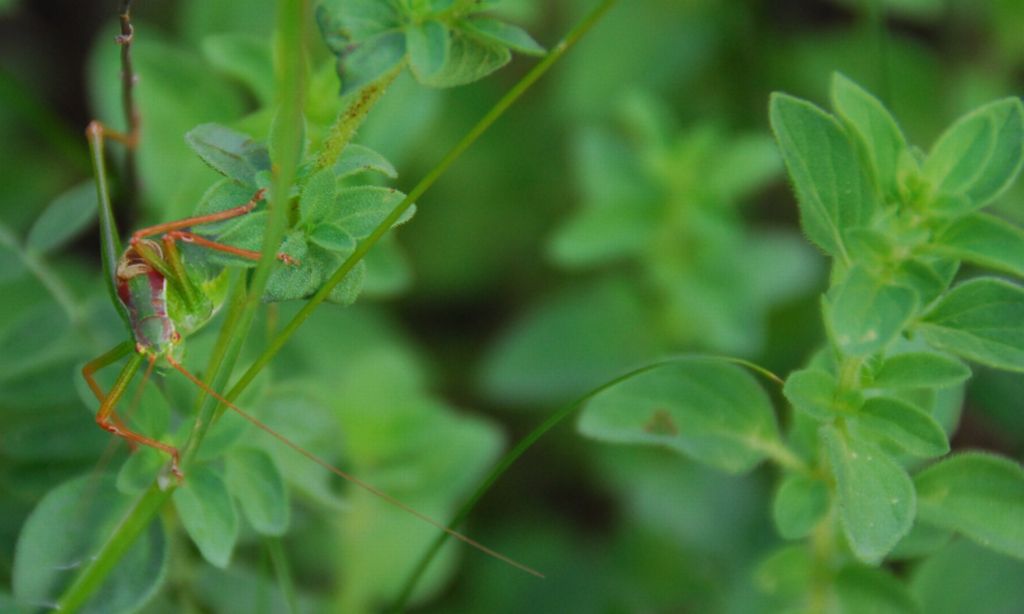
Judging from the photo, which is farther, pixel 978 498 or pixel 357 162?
pixel 978 498

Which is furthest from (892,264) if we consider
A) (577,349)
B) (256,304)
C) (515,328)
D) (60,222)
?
(515,328)

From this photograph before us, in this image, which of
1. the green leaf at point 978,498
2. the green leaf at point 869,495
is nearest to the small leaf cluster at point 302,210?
the green leaf at point 869,495

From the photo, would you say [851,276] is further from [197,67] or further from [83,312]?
[197,67]

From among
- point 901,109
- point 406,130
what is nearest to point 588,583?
point 406,130

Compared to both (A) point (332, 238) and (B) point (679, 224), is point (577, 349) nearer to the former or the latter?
(B) point (679, 224)

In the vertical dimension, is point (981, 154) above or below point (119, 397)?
above

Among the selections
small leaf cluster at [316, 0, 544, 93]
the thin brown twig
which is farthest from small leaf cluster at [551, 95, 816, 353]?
small leaf cluster at [316, 0, 544, 93]
